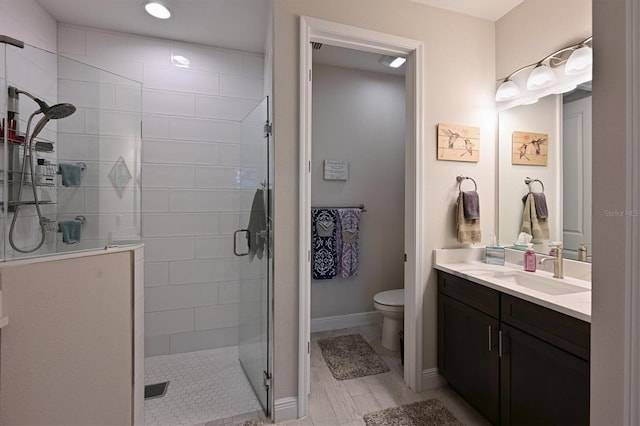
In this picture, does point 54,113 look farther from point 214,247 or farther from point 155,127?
point 214,247

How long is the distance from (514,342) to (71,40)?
11.6 ft

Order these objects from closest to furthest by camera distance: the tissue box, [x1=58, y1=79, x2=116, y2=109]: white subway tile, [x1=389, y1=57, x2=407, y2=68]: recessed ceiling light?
[x1=58, y1=79, x2=116, y2=109]: white subway tile → the tissue box → [x1=389, y1=57, x2=407, y2=68]: recessed ceiling light

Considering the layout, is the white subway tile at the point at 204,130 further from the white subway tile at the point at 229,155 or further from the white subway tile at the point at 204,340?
the white subway tile at the point at 204,340

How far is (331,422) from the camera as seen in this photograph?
1659 mm

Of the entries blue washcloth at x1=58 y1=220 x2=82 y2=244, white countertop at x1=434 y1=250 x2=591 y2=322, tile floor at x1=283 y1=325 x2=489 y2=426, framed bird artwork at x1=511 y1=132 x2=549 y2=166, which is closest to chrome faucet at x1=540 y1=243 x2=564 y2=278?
white countertop at x1=434 y1=250 x2=591 y2=322

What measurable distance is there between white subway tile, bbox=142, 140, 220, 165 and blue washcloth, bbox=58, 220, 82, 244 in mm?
1022

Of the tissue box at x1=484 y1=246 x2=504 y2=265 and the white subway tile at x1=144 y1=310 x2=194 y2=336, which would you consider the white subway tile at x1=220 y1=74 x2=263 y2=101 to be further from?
the tissue box at x1=484 y1=246 x2=504 y2=265

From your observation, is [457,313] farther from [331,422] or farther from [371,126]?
[371,126]

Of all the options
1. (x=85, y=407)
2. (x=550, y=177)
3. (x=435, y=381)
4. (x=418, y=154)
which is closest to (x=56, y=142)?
(x=85, y=407)

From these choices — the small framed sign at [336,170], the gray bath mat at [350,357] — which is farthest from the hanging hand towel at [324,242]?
the gray bath mat at [350,357]

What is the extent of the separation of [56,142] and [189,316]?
5.33 ft

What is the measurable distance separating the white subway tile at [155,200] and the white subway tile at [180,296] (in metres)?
0.66

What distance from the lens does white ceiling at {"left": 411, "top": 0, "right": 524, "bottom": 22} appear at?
1910mm

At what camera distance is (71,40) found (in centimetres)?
211
